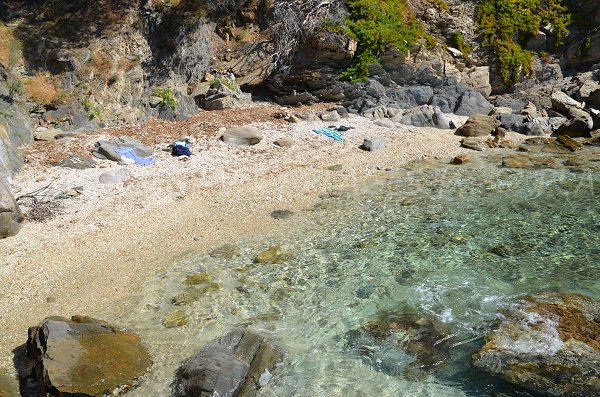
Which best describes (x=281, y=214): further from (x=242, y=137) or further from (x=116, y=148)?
(x=116, y=148)

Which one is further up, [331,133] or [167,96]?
[167,96]

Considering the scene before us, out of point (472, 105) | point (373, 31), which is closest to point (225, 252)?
point (472, 105)

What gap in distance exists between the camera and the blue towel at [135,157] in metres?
14.6

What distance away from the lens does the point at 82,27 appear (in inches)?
738

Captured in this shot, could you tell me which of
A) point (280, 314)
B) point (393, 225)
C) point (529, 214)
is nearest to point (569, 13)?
point (529, 214)

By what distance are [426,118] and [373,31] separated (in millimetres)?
5519

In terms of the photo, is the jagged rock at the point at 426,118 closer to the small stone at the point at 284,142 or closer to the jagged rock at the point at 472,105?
the jagged rock at the point at 472,105

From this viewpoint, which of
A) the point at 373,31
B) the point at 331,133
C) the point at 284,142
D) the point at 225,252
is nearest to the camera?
the point at 225,252

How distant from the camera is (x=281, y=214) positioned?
39.1ft

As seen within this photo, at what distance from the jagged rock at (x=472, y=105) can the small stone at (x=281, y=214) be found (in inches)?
478

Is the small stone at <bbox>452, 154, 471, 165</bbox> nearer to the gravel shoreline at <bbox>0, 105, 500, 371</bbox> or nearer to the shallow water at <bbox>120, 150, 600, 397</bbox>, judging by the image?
the gravel shoreline at <bbox>0, 105, 500, 371</bbox>

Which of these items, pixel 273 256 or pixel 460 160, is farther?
pixel 460 160

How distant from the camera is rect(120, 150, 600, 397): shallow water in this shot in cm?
662

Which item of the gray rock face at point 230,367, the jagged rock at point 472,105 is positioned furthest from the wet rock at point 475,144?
the gray rock face at point 230,367
